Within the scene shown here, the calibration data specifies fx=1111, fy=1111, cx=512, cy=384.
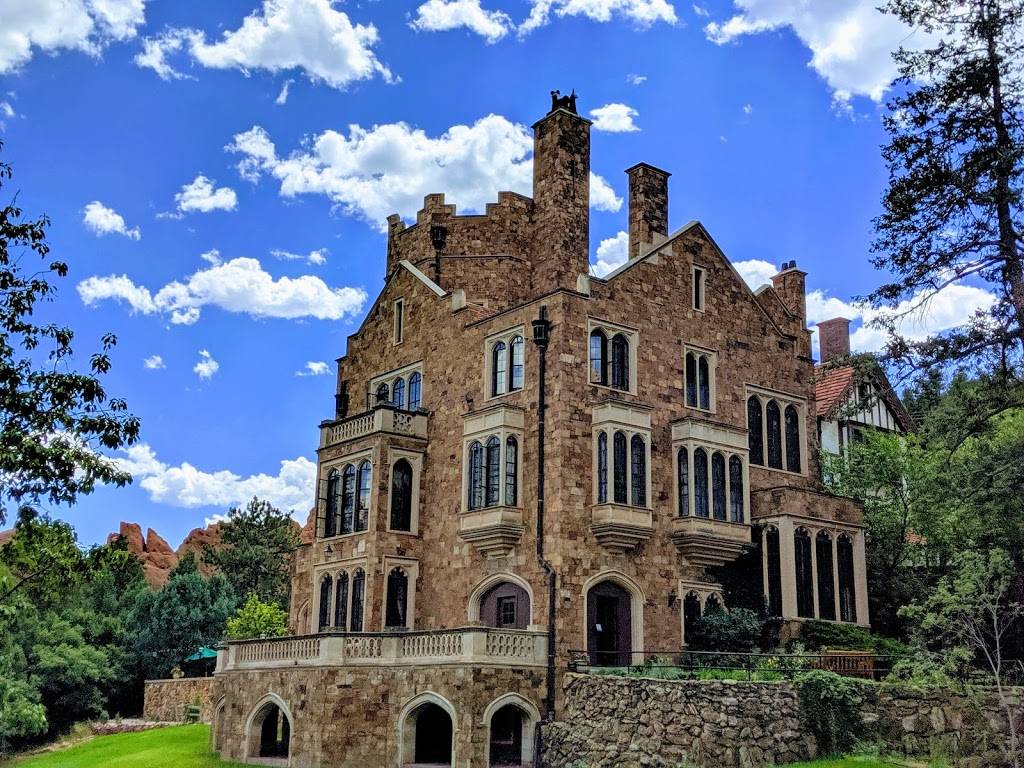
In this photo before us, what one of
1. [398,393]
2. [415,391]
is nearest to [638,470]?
[415,391]

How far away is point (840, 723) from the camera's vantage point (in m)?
26.2

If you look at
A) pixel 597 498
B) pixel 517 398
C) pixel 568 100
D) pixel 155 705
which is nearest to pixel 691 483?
pixel 597 498

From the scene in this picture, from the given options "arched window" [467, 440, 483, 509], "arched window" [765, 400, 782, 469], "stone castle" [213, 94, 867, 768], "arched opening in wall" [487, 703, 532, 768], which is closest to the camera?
"arched opening in wall" [487, 703, 532, 768]

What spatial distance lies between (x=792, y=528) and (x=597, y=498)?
6824mm

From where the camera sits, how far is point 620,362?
1367 inches

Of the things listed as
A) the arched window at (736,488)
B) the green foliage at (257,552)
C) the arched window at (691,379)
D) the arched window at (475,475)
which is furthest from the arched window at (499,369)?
the green foliage at (257,552)

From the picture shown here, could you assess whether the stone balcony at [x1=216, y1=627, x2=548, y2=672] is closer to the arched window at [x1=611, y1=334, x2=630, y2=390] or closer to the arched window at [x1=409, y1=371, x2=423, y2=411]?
the arched window at [x1=611, y1=334, x2=630, y2=390]

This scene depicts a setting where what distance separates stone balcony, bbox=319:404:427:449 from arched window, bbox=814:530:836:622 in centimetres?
1336

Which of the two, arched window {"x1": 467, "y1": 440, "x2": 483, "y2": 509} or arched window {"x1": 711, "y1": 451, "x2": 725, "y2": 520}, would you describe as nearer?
arched window {"x1": 467, "y1": 440, "x2": 483, "y2": 509}

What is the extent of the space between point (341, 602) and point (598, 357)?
11.6m

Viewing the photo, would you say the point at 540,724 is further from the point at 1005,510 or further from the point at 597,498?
the point at 1005,510

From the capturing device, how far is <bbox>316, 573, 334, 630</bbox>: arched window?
121 feet

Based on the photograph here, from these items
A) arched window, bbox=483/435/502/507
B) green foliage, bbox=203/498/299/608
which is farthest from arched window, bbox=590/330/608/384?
green foliage, bbox=203/498/299/608

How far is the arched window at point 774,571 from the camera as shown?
34.5 meters
